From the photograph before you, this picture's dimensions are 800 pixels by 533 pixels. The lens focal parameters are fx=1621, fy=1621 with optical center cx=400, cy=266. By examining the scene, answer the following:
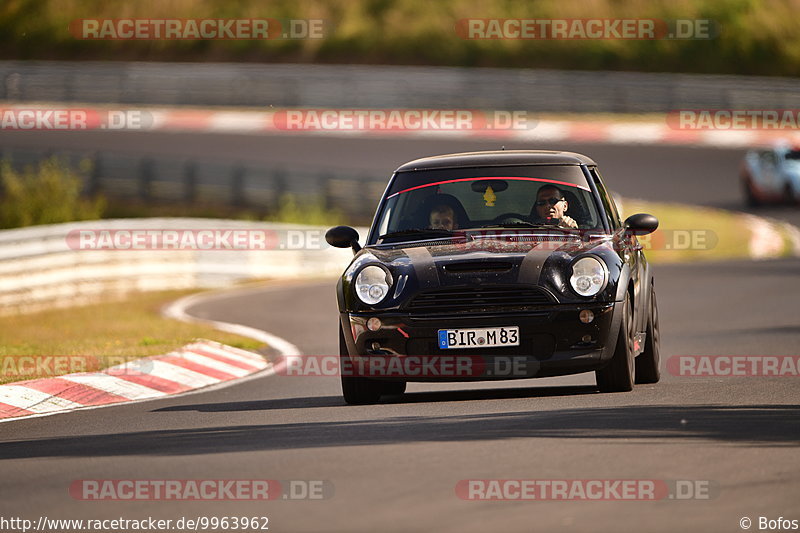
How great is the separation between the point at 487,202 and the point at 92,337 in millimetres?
6511

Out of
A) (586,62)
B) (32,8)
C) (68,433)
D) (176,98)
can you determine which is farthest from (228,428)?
(32,8)

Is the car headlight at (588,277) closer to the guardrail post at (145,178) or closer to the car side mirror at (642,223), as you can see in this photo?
the car side mirror at (642,223)

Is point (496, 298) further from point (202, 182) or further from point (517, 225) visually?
point (202, 182)

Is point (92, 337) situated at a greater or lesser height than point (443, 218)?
lesser

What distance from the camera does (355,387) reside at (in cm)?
1011

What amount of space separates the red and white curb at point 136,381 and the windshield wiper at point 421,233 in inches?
92.4

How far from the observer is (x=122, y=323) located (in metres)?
Result: 18.0

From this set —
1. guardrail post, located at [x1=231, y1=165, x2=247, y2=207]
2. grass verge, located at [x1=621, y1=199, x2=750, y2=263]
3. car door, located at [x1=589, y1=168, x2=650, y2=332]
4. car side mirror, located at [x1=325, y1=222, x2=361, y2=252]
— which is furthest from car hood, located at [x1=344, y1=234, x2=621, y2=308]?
guardrail post, located at [x1=231, y1=165, x2=247, y2=207]

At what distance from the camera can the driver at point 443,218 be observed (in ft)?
34.7

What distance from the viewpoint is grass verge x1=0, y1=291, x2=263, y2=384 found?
12.7m
